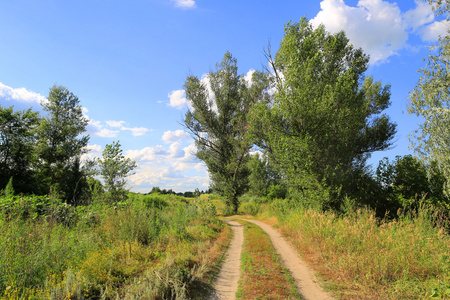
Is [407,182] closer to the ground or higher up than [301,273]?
higher up

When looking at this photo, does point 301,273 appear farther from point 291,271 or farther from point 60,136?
point 60,136

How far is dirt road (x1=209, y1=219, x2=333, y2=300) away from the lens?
546cm

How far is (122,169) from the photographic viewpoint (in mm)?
13305

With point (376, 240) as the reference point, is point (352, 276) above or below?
below

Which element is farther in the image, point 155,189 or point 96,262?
A: point 155,189

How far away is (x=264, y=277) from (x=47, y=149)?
31948mm

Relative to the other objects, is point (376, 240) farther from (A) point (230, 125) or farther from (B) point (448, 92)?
(A) point (230, 125)

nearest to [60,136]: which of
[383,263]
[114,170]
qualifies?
[114,170]

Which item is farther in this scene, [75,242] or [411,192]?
[411,192]

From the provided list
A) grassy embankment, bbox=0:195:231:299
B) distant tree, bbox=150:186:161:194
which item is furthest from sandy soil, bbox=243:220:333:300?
distant tree, bbox=150:186:161:194

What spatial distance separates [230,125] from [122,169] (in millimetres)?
15488

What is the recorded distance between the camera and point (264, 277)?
244 inches

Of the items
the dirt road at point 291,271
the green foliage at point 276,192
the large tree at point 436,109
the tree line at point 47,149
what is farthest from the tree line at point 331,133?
the tree line at point 47,149

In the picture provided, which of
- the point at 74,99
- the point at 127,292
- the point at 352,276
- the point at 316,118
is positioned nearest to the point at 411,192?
the point at 316,118
